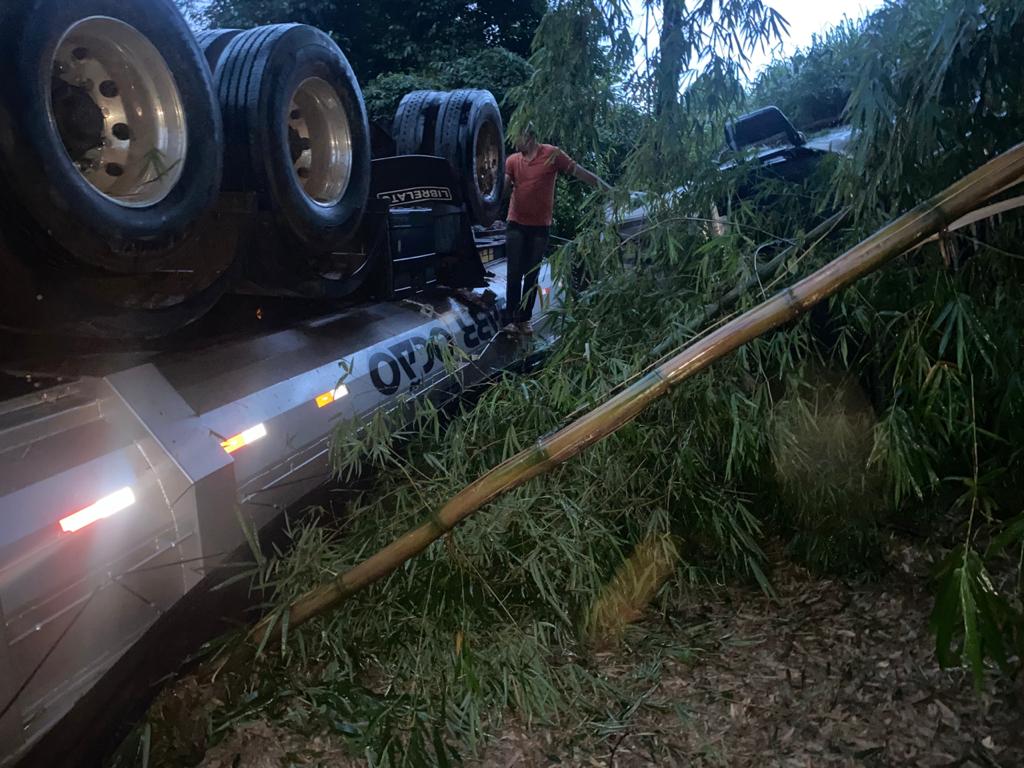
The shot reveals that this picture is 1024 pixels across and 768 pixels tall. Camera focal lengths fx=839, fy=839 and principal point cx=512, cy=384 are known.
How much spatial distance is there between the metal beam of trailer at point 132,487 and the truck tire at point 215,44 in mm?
1027

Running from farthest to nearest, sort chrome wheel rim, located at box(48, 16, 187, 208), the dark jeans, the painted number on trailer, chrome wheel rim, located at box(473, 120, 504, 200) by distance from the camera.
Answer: chrome wheel rim, located at box(473, 120, 504, 200) < the dark jeans < the painted number on trailer < chrome wheel rim, located at box(48, 16, 187, 208)

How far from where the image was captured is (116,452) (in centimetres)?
221

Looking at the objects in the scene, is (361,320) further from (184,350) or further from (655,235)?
(655,235)

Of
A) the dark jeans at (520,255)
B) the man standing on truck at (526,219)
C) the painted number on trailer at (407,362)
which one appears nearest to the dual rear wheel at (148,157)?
the painted number on trailer at (407,362)

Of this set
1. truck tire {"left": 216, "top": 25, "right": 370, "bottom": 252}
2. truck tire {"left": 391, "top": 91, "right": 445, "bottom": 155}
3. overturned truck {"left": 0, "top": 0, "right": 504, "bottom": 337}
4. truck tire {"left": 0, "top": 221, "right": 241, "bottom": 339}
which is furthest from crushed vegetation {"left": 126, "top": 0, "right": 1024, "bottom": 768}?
truck tire {"left": 391, "top": 91, "right": 445, "bottom": 155}

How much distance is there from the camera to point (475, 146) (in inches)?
190

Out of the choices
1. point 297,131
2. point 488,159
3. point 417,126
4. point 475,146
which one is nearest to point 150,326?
point 297,131

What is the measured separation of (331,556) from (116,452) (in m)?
0.76

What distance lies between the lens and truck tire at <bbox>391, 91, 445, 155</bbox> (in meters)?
4.76

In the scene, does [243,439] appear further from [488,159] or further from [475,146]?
[488,159]

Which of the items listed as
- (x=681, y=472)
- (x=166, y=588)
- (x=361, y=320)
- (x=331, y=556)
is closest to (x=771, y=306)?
(x=681, y=472)

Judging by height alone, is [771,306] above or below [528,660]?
above

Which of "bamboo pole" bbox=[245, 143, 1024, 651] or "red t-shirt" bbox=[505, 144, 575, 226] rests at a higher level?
"red t-shirt" bbox=[505, 144, 575, 226]

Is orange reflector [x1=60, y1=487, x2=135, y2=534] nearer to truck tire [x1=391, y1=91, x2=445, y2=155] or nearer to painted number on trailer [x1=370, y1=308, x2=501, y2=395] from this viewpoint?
painted number on trailer [x1=370, y1=308, x2=501, y2=395]
